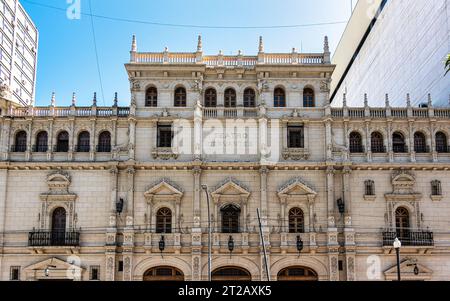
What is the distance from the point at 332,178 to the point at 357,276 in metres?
7.03

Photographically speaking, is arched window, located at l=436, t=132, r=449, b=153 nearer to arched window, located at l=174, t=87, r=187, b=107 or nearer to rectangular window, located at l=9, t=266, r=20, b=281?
arched window, located at l=174, t=87, r=187, b=107

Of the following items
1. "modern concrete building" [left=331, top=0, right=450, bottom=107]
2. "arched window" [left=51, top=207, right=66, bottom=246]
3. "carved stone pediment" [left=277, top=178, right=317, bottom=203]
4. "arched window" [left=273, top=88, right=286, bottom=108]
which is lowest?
"arched window" [left=51, top=207, right=66, bottom=246]

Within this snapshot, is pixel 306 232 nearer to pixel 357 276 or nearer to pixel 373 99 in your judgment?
pixel 357 276

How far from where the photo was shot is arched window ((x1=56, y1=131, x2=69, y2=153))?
42.2 metres

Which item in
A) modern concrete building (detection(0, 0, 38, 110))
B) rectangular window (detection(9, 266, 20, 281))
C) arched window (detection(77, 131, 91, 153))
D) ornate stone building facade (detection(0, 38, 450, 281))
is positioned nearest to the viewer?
rectangular window (detection(9, 266, 20, 281))

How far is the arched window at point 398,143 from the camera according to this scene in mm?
42241

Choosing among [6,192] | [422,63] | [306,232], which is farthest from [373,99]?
[6,192]

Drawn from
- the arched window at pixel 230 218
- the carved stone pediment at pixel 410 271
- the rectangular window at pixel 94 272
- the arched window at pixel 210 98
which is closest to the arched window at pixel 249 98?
the arched window at pixel 210 98

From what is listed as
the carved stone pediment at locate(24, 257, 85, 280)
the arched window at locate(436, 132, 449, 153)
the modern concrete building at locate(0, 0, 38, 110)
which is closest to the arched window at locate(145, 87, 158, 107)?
the carved stone pediment at locate(24, 257, 85, 280)

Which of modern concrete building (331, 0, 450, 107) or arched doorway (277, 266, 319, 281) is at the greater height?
modern concrete building (331, 0, 450, 107)

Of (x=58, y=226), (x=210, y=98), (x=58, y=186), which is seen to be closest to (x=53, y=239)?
(x=58, y=226)

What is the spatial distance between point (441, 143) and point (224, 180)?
53.6ft

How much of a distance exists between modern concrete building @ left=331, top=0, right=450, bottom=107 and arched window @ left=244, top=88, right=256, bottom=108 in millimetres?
15083

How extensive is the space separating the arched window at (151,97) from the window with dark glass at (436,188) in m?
21.2
